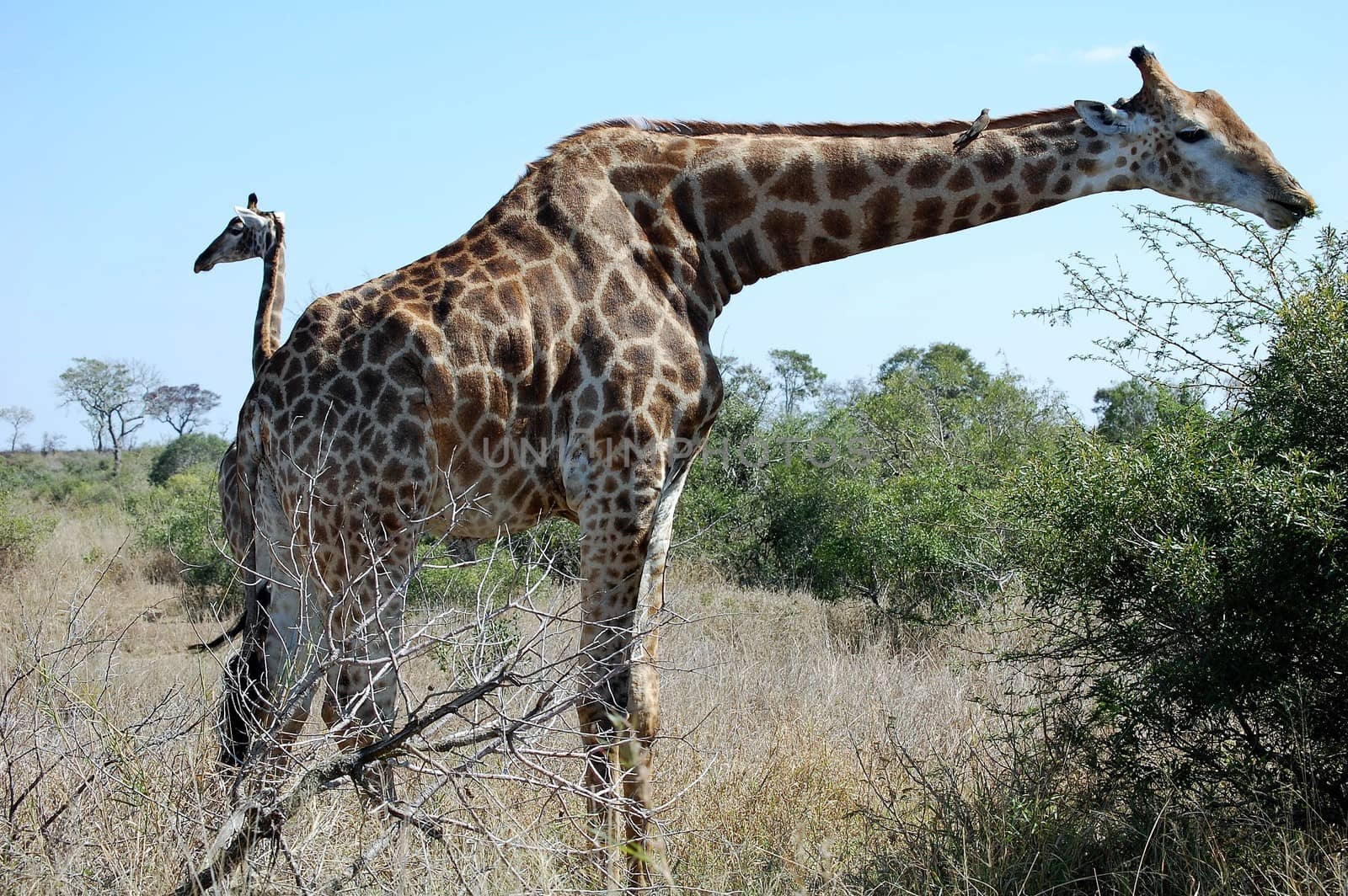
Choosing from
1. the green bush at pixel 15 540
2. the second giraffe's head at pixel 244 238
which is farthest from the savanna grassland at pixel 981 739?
the green bush at pixel 15 540

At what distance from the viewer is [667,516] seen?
5066 millimetres

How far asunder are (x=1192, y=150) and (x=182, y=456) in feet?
87.3

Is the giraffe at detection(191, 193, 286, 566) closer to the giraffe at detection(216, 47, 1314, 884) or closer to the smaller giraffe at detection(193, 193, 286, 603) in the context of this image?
the smaller giraffe at detection(193, 193, 286, 603)

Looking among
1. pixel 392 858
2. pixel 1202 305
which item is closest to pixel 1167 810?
pixel 1202 305

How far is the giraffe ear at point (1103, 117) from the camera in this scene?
499 cm

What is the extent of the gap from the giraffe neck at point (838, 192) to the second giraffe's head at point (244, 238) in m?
5.03

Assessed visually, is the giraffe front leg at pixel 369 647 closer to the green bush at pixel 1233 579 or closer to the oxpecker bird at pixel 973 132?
the green bush at pixel 1233 579

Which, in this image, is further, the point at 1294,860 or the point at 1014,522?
the point at 1014,522

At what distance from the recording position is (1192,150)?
4.88 metres

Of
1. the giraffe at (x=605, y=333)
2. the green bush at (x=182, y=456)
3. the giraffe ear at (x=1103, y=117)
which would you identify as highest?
the giraffe ear at (x=1103, y=117)

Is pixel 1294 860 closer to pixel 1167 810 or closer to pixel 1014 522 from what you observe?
pixel 1167 810

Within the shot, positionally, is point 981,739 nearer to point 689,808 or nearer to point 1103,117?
point 689,808

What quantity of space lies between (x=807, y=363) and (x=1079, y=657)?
94.8ft

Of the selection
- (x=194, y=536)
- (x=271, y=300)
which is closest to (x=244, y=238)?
(x=271, y=300)
